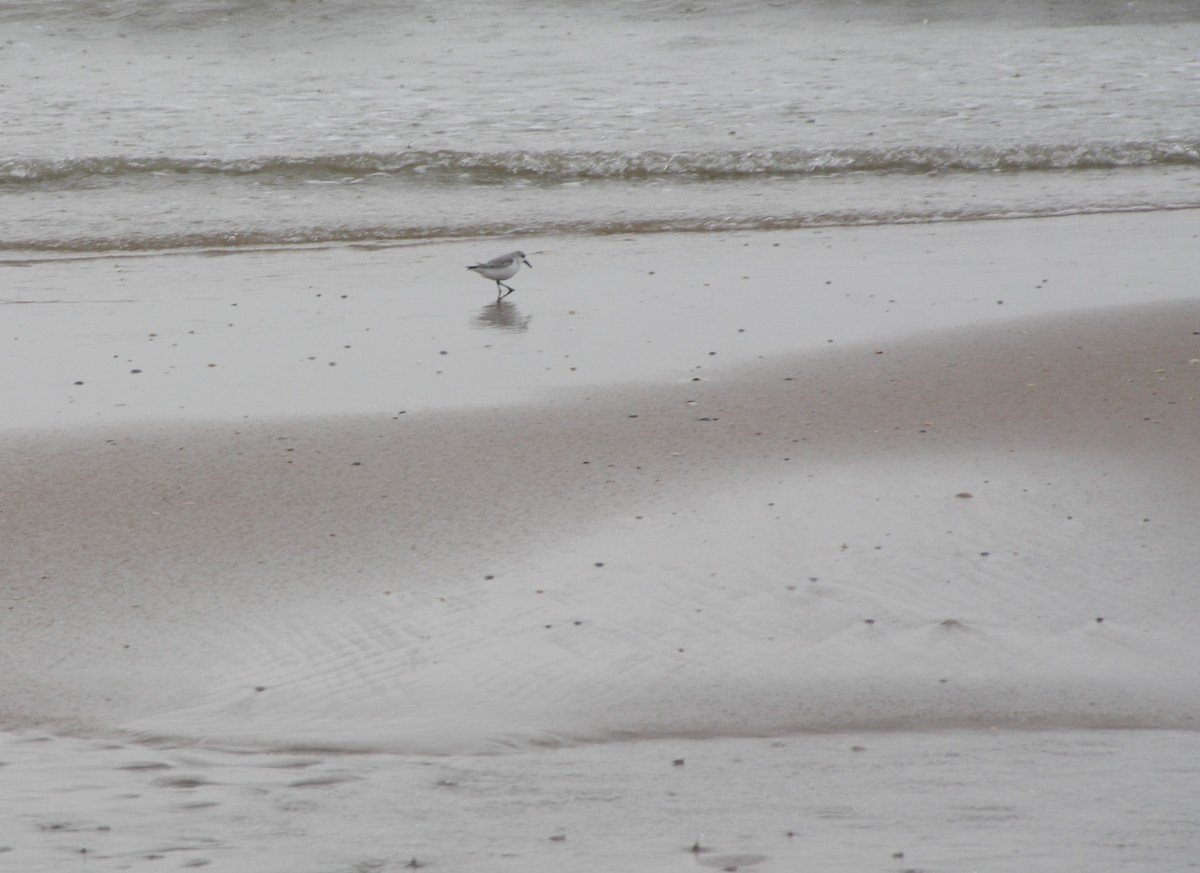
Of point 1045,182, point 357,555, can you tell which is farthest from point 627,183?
point 357,555

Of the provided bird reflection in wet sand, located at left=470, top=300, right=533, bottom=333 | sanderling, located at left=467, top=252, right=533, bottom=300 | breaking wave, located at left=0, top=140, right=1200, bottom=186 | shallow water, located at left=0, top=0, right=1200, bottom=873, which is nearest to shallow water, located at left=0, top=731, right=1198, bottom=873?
shallow water, located at left=0, top=0, right=1200, bottom=873

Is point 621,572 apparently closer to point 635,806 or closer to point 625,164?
point 635,806

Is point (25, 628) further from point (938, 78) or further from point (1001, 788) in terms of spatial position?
point (938, 78)

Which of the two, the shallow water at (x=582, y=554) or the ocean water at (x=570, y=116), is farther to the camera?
the ocean water at (x=570, y=116)

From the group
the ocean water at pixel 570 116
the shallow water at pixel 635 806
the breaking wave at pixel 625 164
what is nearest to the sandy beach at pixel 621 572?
the shallow water at pixel 635 806

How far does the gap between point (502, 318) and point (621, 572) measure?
3.40m

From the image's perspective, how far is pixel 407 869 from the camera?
2.50 meters

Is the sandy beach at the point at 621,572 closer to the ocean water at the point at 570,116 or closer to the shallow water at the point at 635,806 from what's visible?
the shallow water at the point at 635,806

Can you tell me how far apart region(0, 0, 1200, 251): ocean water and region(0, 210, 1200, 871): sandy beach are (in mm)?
3547

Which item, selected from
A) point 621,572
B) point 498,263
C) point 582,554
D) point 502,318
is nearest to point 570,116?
point 498,263

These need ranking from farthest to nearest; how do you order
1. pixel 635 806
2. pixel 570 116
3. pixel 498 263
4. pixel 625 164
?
pixel 570 116 < pixel 625 164 < pixel 498 263 < pixel 635 806

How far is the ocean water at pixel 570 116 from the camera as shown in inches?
424

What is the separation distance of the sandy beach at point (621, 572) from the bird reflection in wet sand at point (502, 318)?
0.06 m

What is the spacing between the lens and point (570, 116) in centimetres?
1424
